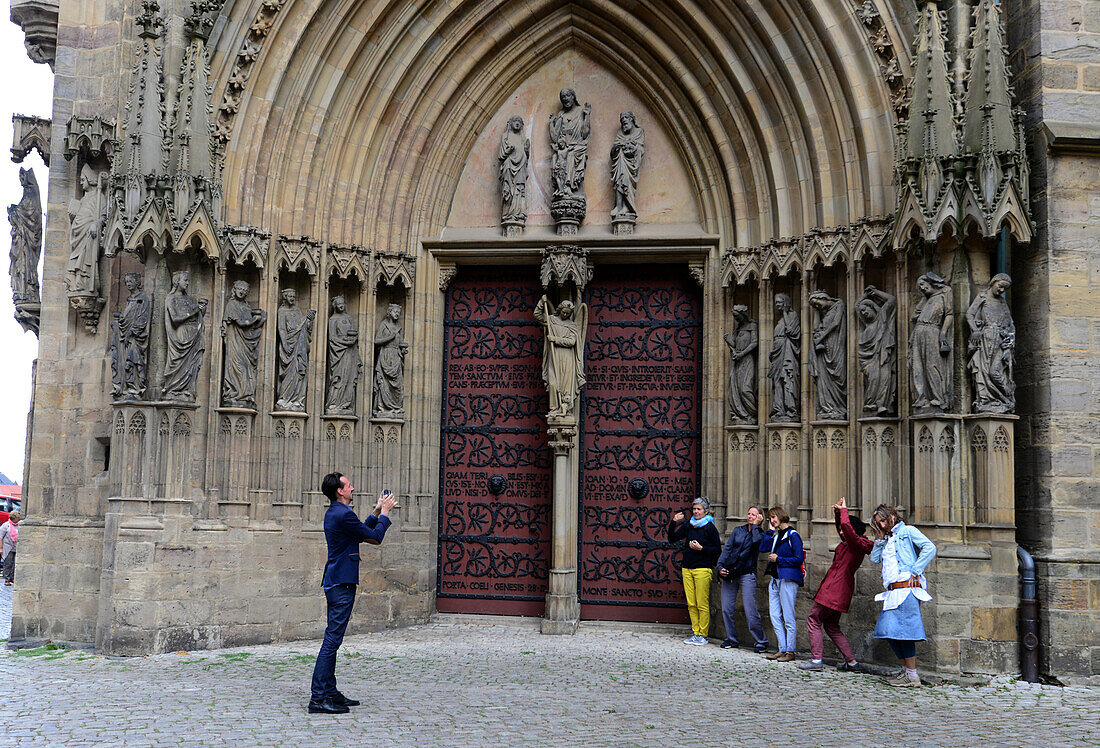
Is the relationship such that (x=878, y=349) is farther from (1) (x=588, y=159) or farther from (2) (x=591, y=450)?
(1) (x=588, y=159)

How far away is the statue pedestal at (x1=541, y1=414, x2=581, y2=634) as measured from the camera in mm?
12117

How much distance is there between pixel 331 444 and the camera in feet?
38.9

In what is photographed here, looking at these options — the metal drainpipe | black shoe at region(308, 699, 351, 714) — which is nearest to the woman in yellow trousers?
the metal drainpipe

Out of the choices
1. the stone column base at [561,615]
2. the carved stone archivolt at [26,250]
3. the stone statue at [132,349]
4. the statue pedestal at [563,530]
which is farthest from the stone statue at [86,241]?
the stone column base at [561,615]

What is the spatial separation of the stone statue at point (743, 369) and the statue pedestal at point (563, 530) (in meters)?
1.84

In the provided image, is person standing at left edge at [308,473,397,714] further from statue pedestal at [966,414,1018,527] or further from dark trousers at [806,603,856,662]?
statue pedestal at [966,414,1018,527]

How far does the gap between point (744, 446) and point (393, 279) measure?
4404 mm

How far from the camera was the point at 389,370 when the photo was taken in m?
12.2

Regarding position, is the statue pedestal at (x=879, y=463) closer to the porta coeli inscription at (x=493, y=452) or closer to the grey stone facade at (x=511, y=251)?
the grey stone facade at (x=511, y=251)

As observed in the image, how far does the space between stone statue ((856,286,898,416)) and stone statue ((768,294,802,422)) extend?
2.64ft

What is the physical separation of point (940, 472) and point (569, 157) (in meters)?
5.66

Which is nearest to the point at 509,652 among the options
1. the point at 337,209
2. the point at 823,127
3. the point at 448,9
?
the point at 337,209

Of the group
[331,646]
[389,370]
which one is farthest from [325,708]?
[389,370]

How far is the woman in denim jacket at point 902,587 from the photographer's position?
8836 mm
